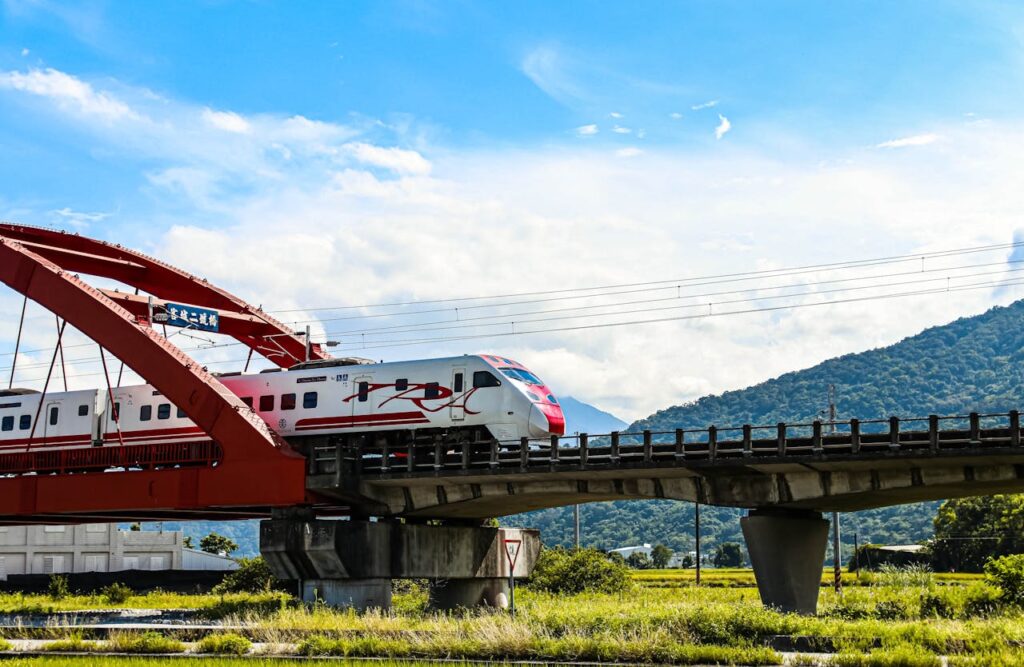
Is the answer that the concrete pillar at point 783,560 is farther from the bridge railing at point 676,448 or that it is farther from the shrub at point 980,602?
the shrub at point 980,602

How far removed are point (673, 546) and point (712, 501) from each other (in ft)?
510

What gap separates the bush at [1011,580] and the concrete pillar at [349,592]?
1965 centimetres

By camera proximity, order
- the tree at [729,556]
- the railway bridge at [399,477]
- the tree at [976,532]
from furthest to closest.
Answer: the tree at [729,556], the tree at [976,532], the railway bridge at [399,477]

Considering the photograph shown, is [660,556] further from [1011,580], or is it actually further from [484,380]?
[1011,580]

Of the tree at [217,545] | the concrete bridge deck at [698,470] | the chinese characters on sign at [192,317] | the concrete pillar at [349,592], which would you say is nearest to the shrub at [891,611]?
the concrete bridge deck at [698,470]

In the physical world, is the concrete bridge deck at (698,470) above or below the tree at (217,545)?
above

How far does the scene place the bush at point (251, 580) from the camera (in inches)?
2499

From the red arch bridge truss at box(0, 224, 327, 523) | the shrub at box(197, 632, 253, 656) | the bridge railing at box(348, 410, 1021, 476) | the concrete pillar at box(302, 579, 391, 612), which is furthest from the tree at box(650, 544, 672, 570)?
the shrub at box(197, 632, 253, 656)

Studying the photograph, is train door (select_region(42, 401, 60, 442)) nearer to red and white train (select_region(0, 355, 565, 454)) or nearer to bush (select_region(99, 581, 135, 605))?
red and white train (select_region(0, 355, 565, 454))

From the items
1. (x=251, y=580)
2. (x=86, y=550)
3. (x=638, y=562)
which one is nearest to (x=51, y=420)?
(x=251, y=580)

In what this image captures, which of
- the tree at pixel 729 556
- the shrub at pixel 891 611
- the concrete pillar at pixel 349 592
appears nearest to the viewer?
the shrub at pixel 891 611

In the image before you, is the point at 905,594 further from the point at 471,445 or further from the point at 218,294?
the point at 218,294

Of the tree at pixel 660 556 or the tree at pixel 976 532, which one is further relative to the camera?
the tree at pixel 660 556

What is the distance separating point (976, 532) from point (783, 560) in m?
55.1
